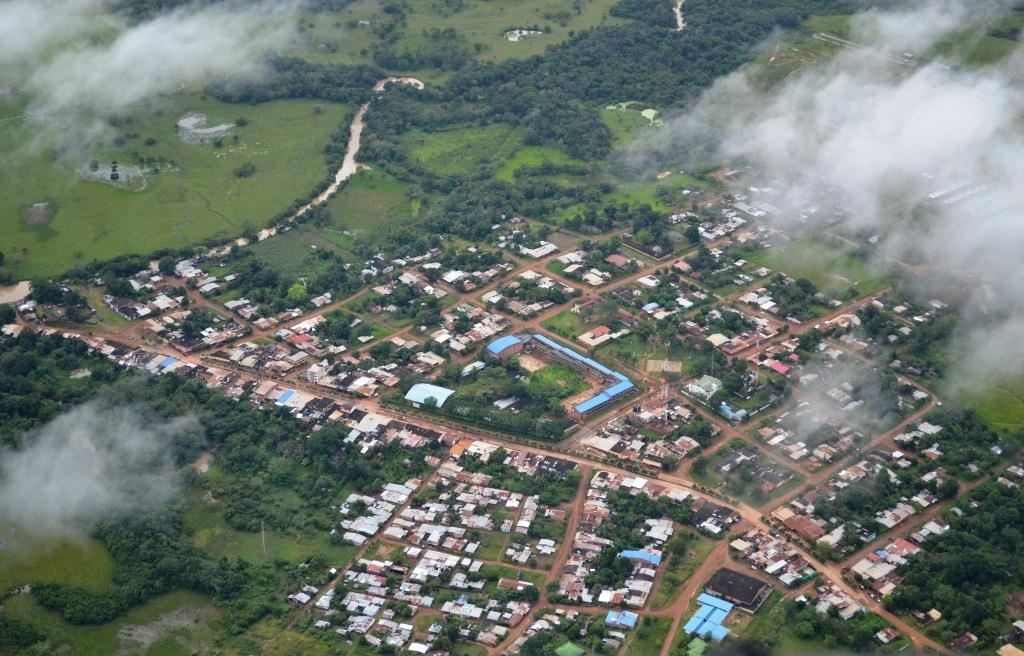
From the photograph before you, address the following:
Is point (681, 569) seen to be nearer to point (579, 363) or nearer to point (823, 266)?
point (579, 363)

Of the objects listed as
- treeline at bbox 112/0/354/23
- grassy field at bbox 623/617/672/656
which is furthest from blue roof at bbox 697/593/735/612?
treeline at bbox 112/0/354/23

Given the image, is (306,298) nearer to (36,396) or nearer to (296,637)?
(36,396)

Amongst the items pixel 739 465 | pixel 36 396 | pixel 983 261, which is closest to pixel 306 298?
pixel 36 396

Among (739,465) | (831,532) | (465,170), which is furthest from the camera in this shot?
(465,170)

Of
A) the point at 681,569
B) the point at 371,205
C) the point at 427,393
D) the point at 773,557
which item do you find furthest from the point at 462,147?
the point at 773,557

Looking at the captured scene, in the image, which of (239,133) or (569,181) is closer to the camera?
(569,181)

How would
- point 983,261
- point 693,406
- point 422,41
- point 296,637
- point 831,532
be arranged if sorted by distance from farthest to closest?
point 422,41 < point 983,261 < point 693,406 < point 831,532 < point 296,637

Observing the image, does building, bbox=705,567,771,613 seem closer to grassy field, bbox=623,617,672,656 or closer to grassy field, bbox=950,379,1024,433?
grassy field, bbox=623,617,672,656
